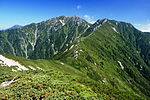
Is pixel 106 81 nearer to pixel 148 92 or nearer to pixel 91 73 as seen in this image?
pixel 91 73

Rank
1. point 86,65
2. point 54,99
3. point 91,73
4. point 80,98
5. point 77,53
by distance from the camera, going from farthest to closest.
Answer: point 77,53
point 86,65
point 91,73
point 80,98
point 54,99

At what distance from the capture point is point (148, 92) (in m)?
189

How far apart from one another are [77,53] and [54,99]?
5056 inches

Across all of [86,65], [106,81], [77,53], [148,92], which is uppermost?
[77,53]

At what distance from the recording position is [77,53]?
152 m

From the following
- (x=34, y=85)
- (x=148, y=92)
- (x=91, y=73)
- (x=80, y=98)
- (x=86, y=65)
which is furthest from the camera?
(x=148, y=92)

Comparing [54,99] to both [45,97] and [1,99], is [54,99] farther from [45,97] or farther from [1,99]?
[1,99]

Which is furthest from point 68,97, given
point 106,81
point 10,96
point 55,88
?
point 106,81

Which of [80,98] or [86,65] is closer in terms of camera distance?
[80,98]

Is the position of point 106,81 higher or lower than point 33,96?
lower

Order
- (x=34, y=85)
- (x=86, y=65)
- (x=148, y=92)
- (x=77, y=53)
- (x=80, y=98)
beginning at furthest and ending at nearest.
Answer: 1. (x=148, y=92)
2. (x=77, y=53)
3. (x=86, y=65)
4. (x=34, y=85)
5. (x=80, y=98)

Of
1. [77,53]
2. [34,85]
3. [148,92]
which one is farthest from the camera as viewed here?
[148,92]

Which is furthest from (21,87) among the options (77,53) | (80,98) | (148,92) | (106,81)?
(148,92)

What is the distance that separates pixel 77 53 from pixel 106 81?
3817 cm
